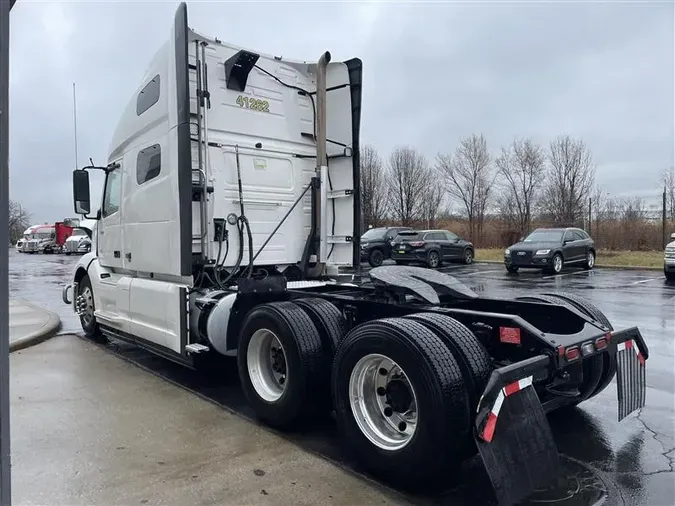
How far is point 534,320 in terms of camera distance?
4.51 metres

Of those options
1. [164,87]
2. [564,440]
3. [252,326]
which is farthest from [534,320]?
[164,87]

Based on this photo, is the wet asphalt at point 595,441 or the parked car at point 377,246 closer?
the wet asphalt at point 595,441

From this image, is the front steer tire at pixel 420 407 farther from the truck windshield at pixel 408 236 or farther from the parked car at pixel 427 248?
the truck windshield at pixel 408 236

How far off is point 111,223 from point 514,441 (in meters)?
6.02

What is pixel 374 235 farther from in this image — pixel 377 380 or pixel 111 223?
pixel 377 380

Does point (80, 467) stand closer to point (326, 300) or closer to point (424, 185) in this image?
point (326, 300)

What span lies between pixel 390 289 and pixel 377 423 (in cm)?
111

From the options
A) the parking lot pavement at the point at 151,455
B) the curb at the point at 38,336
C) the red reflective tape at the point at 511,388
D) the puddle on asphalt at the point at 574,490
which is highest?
the red reflective tape at the point at 511,388

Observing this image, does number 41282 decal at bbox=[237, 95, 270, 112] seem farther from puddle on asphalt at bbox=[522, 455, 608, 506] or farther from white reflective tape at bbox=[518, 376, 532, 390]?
puddle on asphalt at bbox=[522, 455, 608, 506]

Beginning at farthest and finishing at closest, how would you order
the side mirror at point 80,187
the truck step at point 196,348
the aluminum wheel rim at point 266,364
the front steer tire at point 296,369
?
the side mirror at point 80,187 < the truck step at point 196,348 < the aluminum wheel rim at point 266,364 < the front steer tire at point 296,369

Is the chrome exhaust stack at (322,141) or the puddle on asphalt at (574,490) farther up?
the chrome exhaust stack at (322,141)

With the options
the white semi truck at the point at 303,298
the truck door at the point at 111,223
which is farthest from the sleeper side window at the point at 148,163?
the truck door at the point at 111,223

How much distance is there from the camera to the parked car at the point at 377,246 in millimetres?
24094

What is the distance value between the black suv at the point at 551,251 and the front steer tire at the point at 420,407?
1770 centimetres
